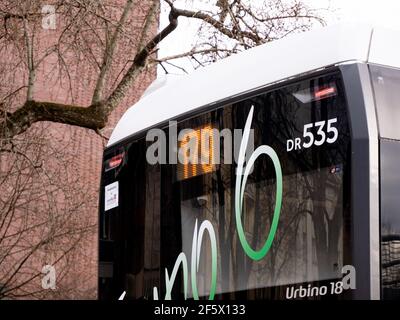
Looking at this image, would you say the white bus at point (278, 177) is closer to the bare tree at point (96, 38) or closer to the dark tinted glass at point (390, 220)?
the dark tinted glass at point (390, 220)

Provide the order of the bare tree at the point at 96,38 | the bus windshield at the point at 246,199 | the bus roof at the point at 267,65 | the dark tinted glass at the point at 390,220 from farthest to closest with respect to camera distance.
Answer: the bare tree at the point at 96,38 → the bus roof at the point at 267,65 → the bus windshield at the point at 246,199 → the dark tinted glass at the point at 390,220

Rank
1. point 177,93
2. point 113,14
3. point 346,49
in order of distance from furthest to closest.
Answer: point 113,14
point 177,93
point 346,49

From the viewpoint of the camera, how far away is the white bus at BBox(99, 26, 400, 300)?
184 inches

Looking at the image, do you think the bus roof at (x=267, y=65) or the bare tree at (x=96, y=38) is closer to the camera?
the bus roof at (x=267, y=65)

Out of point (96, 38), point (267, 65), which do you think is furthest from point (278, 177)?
point (96, 38)

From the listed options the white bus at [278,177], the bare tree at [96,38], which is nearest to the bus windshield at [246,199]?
the white bus at [278,177]

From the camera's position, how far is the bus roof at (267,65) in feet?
16.6

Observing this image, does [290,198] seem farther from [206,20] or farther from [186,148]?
[206,20]

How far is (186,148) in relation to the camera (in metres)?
6.37

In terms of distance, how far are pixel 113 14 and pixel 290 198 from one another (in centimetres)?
887

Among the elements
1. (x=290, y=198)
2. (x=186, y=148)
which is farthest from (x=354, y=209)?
(x=186, y=148)

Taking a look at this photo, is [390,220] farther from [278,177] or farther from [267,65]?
[267,65]

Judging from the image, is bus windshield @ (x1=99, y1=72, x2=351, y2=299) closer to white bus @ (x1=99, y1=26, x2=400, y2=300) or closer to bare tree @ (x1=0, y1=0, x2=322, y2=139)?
white bus @ (x1=99, y1=26, x2=400, y2=300)

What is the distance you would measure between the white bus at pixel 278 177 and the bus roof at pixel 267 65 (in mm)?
11
